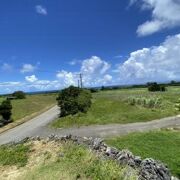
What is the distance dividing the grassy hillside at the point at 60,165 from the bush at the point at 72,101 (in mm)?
26959

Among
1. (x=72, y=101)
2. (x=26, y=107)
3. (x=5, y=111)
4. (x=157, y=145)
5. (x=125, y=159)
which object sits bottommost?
(x=157, y=145)

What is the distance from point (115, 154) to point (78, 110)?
3049cm

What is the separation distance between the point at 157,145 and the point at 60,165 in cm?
1054

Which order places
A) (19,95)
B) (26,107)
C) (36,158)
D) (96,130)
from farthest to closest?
(19,95) → (26,107) → (96,130) → (36,158)

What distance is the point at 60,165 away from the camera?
45.6 ft

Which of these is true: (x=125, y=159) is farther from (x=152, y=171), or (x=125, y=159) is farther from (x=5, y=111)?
(x=5, y=111)

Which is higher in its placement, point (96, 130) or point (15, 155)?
point (15, 155)

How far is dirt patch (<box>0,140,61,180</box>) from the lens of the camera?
1443 centimetres

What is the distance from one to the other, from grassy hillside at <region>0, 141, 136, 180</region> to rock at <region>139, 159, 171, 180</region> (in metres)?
0.43

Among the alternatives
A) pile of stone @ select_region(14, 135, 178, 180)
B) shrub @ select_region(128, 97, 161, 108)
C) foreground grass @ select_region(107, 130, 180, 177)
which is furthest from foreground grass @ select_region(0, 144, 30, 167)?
shrub @ select_region(128, 97, 161, 108)

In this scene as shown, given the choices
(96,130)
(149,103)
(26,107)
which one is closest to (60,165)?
(96,130)

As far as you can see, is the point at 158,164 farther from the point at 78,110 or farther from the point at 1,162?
the point at 78,110

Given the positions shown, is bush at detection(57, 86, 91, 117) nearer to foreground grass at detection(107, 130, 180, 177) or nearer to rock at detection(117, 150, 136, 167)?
foreground grass at detection(107, 130, 180, 177)

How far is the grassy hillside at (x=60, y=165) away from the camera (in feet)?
39.7
